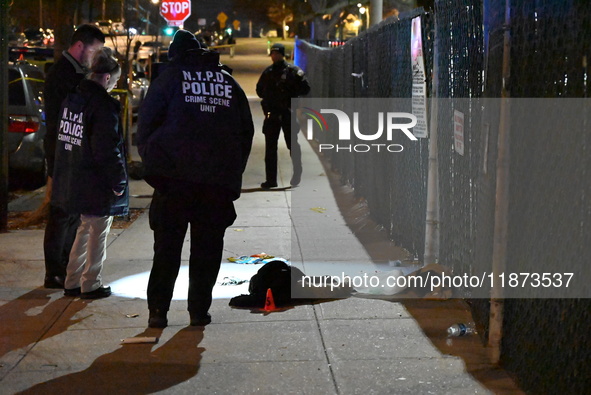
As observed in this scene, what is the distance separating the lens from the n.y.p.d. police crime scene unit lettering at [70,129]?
6.60 meters

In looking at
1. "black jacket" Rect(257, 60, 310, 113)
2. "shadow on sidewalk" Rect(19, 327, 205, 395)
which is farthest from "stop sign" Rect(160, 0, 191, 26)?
"shadow on sidewalk" Rect(19, 327, 205, 395)

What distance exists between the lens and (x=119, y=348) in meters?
5.64

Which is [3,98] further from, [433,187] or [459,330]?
[459,330]

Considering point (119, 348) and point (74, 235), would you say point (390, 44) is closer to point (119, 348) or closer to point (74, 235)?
point (74, 235)

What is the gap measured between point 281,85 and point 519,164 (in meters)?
7.85

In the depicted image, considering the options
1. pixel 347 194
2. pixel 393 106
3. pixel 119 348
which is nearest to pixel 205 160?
pixel 119 348

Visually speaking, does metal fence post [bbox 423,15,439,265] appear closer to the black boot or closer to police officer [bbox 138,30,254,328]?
police officer [bbox 138,30,254,328]

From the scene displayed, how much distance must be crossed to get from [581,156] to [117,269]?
494cm

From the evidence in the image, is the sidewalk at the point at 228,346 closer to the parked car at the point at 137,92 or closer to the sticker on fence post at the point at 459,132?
the sticker on fence post at the point at 459,132

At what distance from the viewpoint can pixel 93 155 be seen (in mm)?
6570

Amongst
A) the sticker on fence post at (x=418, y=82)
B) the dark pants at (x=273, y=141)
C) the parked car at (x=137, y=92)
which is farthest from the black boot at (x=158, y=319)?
the parked car at (x=137, y=92)

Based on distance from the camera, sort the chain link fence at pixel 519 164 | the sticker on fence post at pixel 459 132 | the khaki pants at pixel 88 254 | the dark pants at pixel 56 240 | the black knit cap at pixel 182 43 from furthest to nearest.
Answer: the dark pants at pixel 56 240 → the khaki pants at pixel 88 254 → the sticker on fence post at pixel 459 132 → the black knit cap at pixel 182 43 → the chain link fence at pixel 519 164

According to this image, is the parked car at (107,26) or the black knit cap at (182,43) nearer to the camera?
the black knit cap at (182,43)

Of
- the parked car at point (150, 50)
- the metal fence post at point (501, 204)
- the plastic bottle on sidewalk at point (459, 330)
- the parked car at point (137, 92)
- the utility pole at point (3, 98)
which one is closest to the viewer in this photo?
the metal fence post at point (501, 204)
